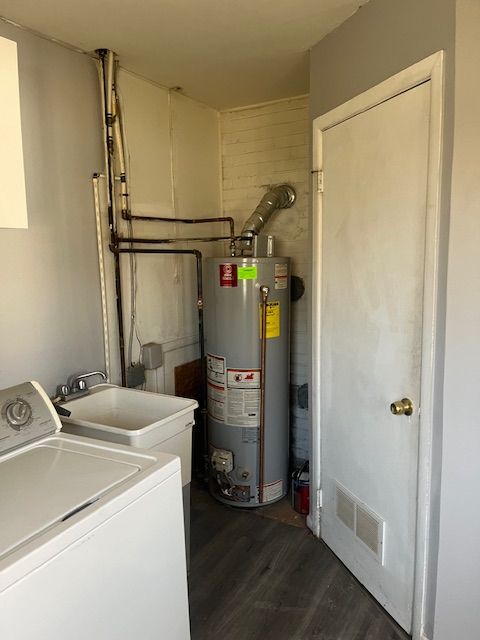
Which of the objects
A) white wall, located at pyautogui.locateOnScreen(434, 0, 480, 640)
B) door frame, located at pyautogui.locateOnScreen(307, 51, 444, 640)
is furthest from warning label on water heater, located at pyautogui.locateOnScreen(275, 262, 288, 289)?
white wall, located at pyautogui.locateOnScreen(434, 0, 480, 640)

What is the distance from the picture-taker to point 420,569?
5.58 feet

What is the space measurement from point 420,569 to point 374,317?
3.07 feet

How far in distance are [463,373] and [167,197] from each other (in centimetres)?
195

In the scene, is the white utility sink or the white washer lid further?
Answer: the white utility sink

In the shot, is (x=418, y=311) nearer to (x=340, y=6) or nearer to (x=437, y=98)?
(x=437, y=98)

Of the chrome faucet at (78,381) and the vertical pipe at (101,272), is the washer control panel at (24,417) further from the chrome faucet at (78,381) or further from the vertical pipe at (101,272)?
the vertical pipe at (101,272)

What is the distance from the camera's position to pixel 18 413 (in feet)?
5.03

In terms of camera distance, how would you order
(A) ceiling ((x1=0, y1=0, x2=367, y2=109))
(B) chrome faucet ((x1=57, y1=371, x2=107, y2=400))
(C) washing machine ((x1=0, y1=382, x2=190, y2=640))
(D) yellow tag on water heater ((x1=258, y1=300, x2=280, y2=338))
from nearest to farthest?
1. (C) washing machine ((x1=0, y1=382, x2=190, y2=640))
2. (A) ceiling ((x1=0, y1=0, x2=367, y2=109))
3. (B) chrome faucet ((x1=57, y1=371, x2=107, y2=400))
4. (D) yellow tag on water heater ((x1=258, y1=300, x2=280, y2=338))

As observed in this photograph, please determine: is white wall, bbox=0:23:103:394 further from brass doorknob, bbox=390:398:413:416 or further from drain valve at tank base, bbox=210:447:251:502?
brass doorknob, bbox=390:398:413:416

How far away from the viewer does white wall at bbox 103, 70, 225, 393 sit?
8.38 feet

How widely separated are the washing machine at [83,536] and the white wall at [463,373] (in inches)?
35.5

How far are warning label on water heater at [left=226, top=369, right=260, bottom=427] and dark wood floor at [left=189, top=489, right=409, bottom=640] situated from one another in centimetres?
56

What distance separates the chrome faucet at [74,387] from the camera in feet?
6.99

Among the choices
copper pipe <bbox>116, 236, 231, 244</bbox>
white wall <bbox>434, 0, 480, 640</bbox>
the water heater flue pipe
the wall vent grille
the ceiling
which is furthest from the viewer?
the water heater flue pipe
